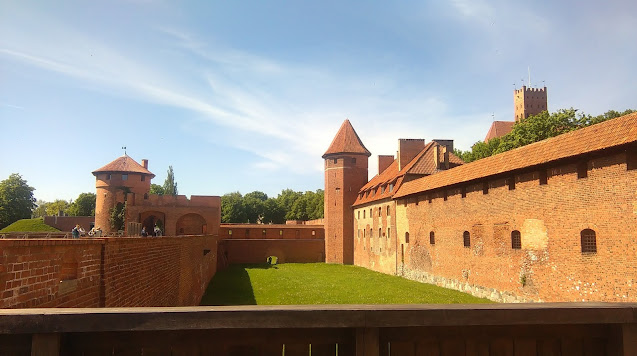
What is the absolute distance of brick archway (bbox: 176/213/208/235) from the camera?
41062 millimetres

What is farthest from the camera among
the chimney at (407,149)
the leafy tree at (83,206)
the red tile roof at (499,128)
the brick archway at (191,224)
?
the leafy tree at (83,206)

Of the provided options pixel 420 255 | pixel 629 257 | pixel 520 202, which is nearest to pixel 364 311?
pixel 629 257

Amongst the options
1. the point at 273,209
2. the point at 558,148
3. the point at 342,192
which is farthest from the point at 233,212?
the point at 558,148

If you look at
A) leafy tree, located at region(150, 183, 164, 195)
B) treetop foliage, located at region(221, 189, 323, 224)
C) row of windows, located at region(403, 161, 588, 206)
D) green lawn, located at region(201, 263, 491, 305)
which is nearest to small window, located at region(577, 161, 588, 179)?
row of windows, located at region(403, 161, 588, 206)

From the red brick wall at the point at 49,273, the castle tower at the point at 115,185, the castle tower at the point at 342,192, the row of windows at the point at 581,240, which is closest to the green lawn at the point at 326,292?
the row of windows at the point at 581,240

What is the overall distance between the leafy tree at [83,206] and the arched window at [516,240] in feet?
232

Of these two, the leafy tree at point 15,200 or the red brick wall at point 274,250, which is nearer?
the red brick wall at point 274,250

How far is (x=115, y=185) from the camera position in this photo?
138 feet

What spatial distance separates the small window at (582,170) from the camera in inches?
508

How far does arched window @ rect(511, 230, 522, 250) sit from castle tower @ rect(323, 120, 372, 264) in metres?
26.0

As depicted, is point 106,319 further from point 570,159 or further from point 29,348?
point 570,159

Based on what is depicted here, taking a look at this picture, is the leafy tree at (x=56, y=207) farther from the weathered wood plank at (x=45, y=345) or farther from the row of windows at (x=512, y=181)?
the weathered wood plank at (x=45, y=345)

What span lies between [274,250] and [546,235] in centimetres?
3183

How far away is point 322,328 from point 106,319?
91 centimetres
